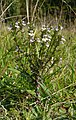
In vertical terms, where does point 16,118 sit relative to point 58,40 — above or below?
below

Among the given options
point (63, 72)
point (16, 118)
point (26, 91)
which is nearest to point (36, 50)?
point (26, 91)

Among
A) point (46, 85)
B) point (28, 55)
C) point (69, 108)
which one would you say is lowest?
point (69, 108)

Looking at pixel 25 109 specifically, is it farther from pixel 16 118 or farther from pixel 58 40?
pixel 58 40

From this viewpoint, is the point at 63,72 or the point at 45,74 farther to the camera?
the point at 63,72

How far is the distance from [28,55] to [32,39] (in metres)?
0.09

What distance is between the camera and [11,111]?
1411mm

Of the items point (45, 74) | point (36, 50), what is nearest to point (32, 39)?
point (36, 50)

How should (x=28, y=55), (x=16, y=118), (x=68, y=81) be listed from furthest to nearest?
(x=68, y=81) < (x=28, y=55) < (x=16, y=118)

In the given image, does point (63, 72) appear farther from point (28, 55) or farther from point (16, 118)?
point (16, 118)

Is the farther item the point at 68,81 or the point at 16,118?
the point at 68,81

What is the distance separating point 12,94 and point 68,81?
380 mm

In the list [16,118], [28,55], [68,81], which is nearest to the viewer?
[16,118]

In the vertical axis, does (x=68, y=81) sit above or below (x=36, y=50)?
below

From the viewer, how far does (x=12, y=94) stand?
4.90ft
